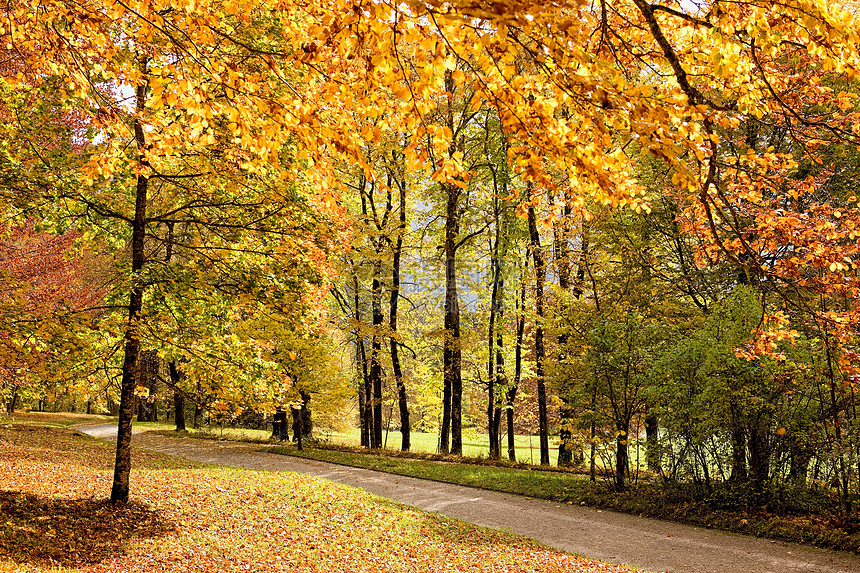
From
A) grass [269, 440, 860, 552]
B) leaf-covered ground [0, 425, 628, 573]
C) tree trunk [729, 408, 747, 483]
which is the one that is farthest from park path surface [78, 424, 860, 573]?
tree trunk [729, 408, 747, 483]

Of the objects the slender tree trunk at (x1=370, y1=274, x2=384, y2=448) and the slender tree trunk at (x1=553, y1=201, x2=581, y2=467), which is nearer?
the slender tree trunk at (x1=553, y1=201, x2=581, y2=467)

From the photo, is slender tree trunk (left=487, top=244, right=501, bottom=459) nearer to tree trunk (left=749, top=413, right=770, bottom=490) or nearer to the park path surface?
the park path surface

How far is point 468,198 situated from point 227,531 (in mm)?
12754

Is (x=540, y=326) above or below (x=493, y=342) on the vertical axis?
above

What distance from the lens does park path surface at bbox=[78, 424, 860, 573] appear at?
638cm

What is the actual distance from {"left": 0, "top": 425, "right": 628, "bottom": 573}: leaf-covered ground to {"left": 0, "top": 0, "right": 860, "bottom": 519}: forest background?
0.91 meters

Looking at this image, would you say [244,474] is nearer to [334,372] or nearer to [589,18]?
[334,372]

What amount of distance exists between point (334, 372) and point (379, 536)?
9.56 m

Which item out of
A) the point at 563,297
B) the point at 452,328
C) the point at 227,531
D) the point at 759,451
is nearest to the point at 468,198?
the point at 452,328

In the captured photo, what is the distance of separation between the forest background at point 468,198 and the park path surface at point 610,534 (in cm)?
124

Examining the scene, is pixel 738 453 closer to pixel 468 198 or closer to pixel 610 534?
pixel 610 534

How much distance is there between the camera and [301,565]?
5.70 metres

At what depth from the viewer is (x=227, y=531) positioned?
21.4 ft

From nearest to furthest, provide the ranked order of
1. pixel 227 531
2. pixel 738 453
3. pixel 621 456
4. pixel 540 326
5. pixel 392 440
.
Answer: pixel 227 531
pixel 738 453
pixel 621 456
pixel 540 326
pixel 392 440
